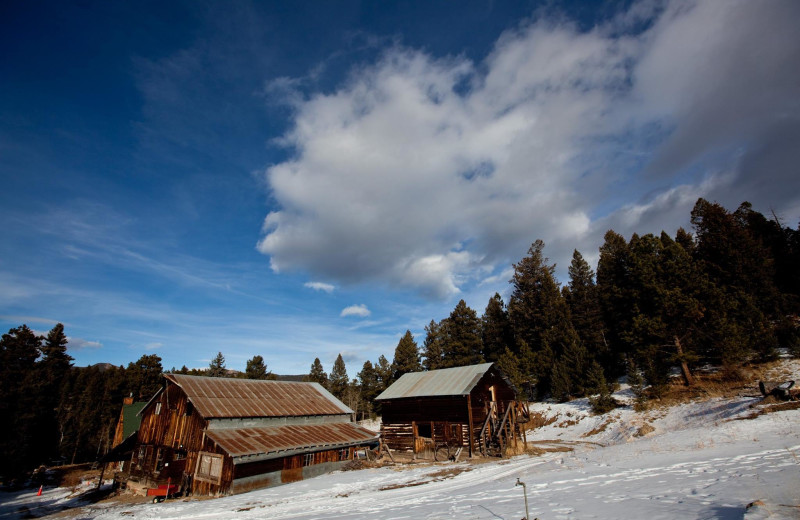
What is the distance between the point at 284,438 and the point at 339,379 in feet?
195

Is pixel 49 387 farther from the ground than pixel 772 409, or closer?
farther from the ground

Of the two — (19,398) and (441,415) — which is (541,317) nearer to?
(441,415)

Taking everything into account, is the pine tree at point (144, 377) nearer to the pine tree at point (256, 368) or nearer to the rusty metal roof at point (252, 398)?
the pine tree at point (256, 368)

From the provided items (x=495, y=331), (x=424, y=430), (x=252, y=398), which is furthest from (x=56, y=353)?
(x=495, y=331)

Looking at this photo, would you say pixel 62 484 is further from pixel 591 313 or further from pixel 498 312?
pixel 591 313

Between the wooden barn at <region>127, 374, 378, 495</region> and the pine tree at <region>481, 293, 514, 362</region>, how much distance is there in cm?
3356

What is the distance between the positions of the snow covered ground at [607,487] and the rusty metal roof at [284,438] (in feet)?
7.85

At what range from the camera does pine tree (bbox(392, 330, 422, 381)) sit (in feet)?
218

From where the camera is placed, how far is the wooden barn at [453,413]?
29.1 meters

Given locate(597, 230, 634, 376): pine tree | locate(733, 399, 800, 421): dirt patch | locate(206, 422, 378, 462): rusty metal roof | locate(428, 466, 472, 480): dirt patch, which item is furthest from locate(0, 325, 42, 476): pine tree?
locate(597, 230, 634, 376): pine tree

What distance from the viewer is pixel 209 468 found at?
78.2 ft

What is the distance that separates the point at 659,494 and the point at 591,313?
4837 cm

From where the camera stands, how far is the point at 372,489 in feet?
60.2

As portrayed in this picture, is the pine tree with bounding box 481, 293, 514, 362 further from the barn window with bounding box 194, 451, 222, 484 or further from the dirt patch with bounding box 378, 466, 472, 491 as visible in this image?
the barn window with bounding box 194, 451, 222, 484
